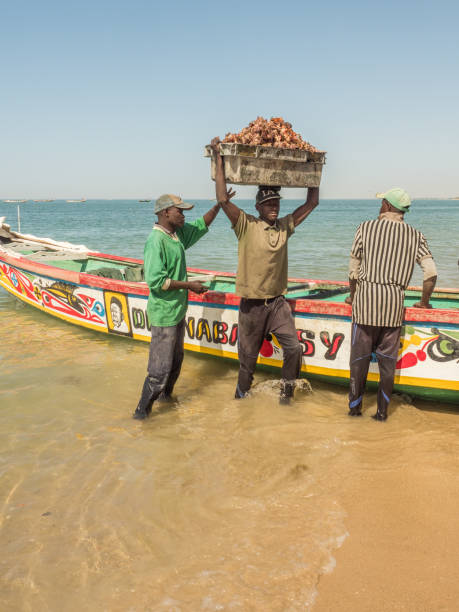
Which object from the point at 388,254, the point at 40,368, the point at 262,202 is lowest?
the point at 40,368

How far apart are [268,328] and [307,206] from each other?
1184 mm

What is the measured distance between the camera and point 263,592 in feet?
7.50

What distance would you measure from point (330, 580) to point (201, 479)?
123 cm

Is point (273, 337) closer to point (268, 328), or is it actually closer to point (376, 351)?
point (268, 328)

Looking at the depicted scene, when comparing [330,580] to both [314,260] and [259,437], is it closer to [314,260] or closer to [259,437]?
[259,437]

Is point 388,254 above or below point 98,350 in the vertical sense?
→ above

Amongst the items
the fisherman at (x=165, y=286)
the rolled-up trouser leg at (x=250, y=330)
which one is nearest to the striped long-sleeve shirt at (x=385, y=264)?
the rolled-up trouser leg at (x=250, y=330)

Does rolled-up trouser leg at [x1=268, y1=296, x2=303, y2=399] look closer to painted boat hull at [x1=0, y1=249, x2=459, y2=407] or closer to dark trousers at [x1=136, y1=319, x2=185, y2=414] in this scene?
painted boat hull at [x1=0, y1=249, x2=459, y2=407]

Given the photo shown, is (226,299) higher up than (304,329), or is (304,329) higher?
(226,299)

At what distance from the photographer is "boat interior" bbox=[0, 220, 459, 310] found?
5781 millimetres

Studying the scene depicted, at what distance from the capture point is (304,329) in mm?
4695

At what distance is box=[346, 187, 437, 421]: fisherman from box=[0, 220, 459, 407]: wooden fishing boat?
1.65ft

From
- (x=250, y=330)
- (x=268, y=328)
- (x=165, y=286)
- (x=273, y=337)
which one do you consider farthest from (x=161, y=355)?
(x=273, y=337)

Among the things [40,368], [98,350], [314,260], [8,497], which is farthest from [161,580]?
[314,260]
